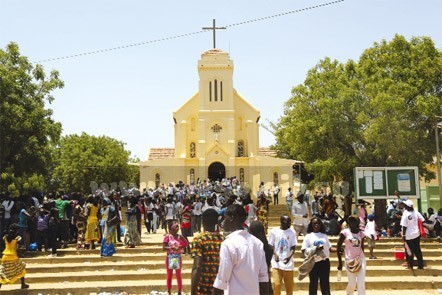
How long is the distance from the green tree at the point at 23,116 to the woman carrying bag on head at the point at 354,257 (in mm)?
17752

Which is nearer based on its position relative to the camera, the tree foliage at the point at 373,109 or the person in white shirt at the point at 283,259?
the person in white shirt at the point at 283,259

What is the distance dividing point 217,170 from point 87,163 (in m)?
15.1

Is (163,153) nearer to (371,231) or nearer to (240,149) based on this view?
(240,149)

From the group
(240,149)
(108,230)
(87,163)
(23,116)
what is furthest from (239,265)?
(87,163)

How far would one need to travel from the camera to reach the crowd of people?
15.2ft

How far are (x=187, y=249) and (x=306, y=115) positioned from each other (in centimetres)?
1872

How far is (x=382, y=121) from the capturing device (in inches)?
932

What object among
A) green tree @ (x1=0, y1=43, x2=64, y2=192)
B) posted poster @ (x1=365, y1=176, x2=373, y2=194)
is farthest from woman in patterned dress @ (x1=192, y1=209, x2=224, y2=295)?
green tree @ (x1=0, y1=43, x2=64, y2=192)

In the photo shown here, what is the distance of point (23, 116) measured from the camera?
2281cm

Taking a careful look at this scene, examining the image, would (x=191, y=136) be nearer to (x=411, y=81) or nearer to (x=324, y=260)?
(x=411, y=81)

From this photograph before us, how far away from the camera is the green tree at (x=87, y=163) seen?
175ft

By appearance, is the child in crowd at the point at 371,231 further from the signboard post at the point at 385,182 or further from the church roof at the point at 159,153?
the church roof at the point at 159,153

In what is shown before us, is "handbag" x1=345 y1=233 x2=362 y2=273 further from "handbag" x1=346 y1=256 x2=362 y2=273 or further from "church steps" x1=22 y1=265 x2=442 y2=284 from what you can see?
"church steps" x1=22 y1=265 x2=442 y2=284

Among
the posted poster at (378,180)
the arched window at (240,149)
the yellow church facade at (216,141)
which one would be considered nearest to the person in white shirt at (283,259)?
the posted poster at (378,180)
